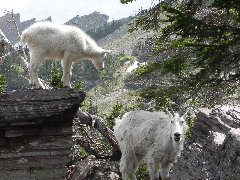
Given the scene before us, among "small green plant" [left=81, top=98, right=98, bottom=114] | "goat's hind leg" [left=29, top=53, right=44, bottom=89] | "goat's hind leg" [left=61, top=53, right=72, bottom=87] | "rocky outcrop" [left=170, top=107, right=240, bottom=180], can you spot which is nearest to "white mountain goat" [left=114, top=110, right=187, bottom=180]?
"rocky outcrop" [left=170, top=107, right=240, bottom=180]

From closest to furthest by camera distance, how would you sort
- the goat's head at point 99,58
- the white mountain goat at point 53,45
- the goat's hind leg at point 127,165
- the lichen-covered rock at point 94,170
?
the white mountain goat at point 53,45
the goat's head at point 99,58
the goat's hind leg at point 127,165
the lichen-covered rock at point 94,170

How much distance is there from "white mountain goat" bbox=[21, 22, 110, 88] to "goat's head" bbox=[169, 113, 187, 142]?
10.5 feet

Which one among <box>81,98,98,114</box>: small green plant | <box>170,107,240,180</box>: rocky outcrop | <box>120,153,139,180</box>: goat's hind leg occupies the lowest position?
<box>81,98,98,114</box>: small green plant

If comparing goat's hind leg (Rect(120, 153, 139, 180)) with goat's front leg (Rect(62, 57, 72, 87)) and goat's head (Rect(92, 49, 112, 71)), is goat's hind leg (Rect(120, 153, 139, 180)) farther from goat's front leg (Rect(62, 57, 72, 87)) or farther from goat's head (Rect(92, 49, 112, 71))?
goat's front leg (Rect(62, 57, 72, 87))

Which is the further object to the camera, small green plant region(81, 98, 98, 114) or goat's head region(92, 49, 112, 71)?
small green plant region(81, 98, 98, 114)

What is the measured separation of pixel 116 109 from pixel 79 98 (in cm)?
1338

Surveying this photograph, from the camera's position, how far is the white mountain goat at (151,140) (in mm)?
13188

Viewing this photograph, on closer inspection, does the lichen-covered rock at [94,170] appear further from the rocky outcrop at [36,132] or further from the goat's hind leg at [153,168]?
the rocky outcrop at [36,132]

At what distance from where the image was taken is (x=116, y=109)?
2211 centimetres

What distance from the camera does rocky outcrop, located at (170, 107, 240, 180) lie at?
12.9 meters

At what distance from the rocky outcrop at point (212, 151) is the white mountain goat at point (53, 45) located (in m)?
4.31

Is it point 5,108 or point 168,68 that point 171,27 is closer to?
point 168,68

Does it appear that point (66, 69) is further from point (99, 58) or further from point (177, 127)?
point (177, 127)

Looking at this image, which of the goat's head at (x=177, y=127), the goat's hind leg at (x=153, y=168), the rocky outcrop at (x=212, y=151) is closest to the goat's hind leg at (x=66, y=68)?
the goat's head at (x=177, y=127)
